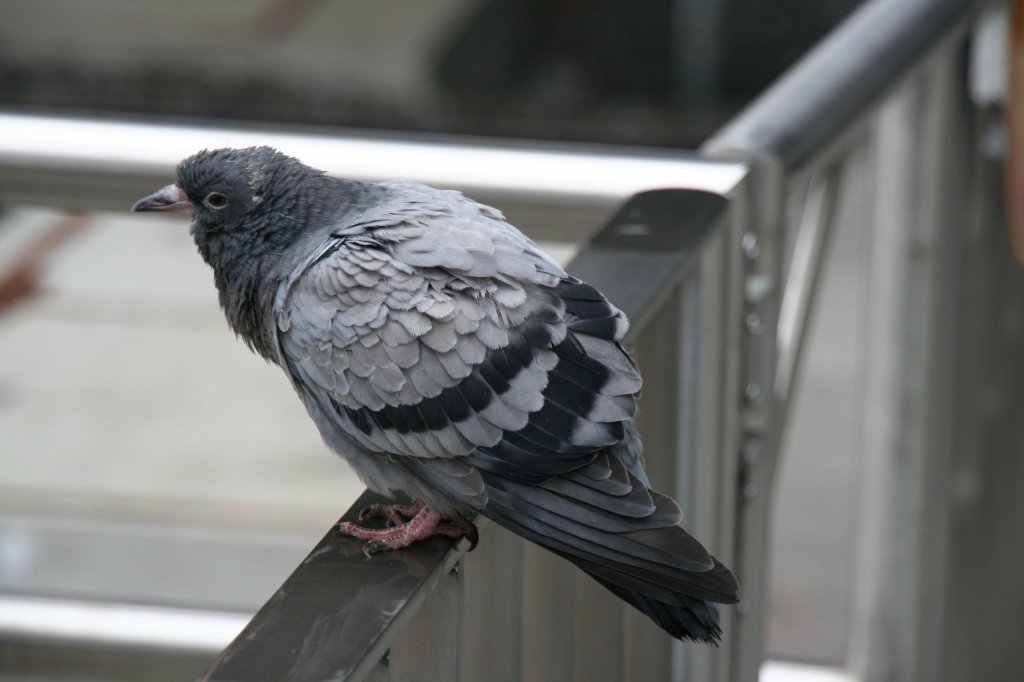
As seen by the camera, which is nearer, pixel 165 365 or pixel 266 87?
pixel 165 365

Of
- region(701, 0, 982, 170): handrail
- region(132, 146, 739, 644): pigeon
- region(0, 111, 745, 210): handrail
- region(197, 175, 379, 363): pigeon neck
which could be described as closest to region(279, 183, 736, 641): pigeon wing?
region(132, 146, 739, 644): pigeon

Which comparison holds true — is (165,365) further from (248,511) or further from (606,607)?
(606,607)

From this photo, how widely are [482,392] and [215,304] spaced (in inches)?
235

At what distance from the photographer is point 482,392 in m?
1.76

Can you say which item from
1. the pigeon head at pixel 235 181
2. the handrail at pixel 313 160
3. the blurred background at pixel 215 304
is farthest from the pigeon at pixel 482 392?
the blurred background at pixel 215 304

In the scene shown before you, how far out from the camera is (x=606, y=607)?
2.06 m

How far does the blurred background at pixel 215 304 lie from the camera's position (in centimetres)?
524

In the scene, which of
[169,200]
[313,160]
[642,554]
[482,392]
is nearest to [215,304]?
[313,160]

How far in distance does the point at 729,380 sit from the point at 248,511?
3.88 metres

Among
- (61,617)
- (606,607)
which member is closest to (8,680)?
(61,617)

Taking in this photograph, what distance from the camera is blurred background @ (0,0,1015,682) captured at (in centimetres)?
524

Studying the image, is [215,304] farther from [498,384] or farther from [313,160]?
[498,384]

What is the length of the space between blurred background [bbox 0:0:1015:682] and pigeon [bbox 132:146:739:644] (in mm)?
667

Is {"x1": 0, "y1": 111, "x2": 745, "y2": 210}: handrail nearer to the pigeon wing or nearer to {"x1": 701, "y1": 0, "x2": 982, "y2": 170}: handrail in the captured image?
{"x1": 701, "y1": 0, "x2": 982, "y2": 170}: handrail
